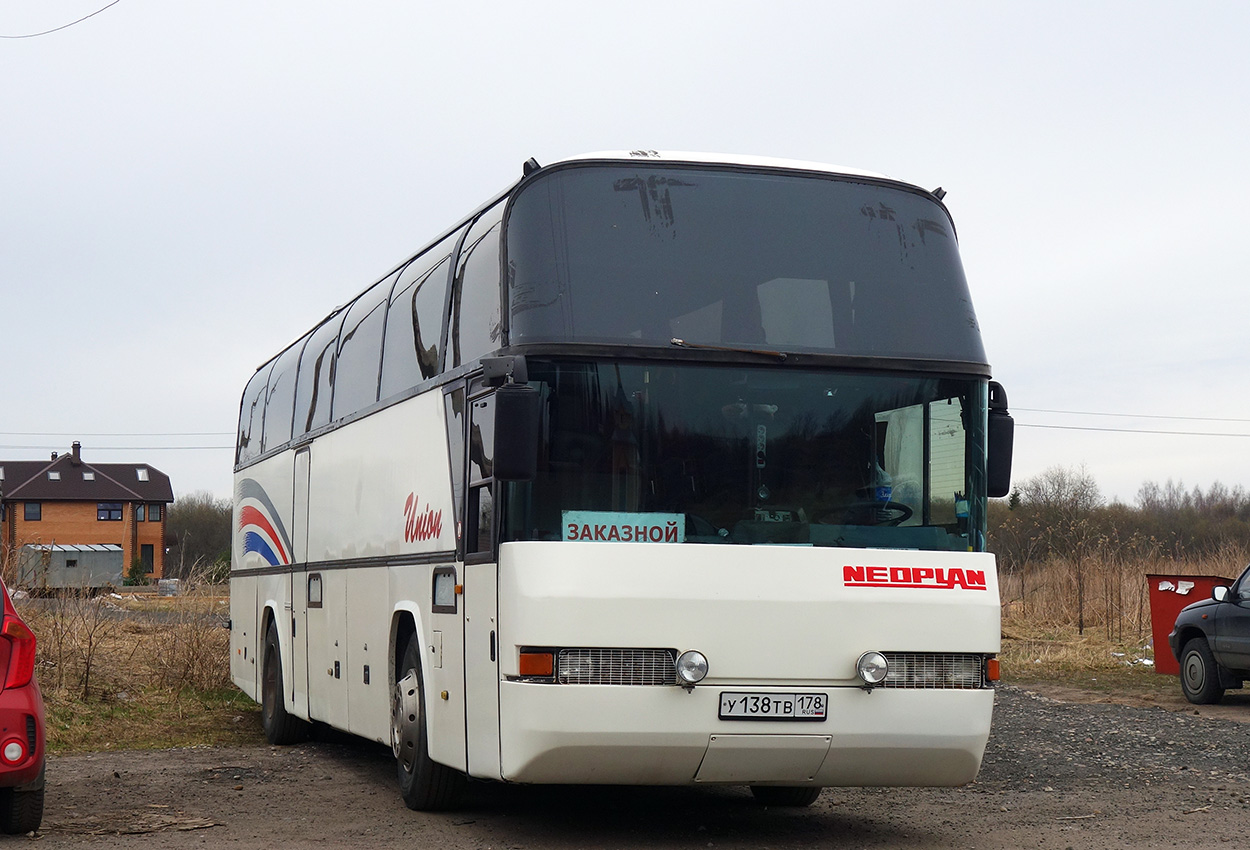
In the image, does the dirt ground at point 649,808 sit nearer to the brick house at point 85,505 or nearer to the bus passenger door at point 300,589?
the bus passenger door at point 300,589

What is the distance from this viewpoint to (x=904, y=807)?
32.2 feet

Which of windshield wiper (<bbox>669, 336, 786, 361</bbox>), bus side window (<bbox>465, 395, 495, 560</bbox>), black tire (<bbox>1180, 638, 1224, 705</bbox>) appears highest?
windshield wiper (<bbox>669, 336, 786, 361</bbox>)

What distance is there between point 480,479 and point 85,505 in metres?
95.2

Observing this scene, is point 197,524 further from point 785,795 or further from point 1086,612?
point 785,795

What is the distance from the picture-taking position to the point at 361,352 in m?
11.8

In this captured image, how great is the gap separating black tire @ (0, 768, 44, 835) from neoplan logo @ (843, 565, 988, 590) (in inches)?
176

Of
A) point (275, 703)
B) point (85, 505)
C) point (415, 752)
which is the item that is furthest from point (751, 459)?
point (85, 505)

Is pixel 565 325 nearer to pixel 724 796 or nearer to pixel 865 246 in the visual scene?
pixel 865 246

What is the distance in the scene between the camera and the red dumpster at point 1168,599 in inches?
809

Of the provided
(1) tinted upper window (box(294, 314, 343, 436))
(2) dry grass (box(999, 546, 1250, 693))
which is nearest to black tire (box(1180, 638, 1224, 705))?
(2) dry grass (box(999, 546, 1250, 693))

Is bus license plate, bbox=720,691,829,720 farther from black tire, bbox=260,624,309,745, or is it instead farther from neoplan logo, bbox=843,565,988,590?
black tire, bbox=260,624,309,745

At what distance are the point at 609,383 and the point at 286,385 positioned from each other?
26.8ft

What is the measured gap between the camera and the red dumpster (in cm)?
2055

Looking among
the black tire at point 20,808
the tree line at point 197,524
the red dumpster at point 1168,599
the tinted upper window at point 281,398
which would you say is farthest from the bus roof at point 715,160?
the tree line at point 197,524
